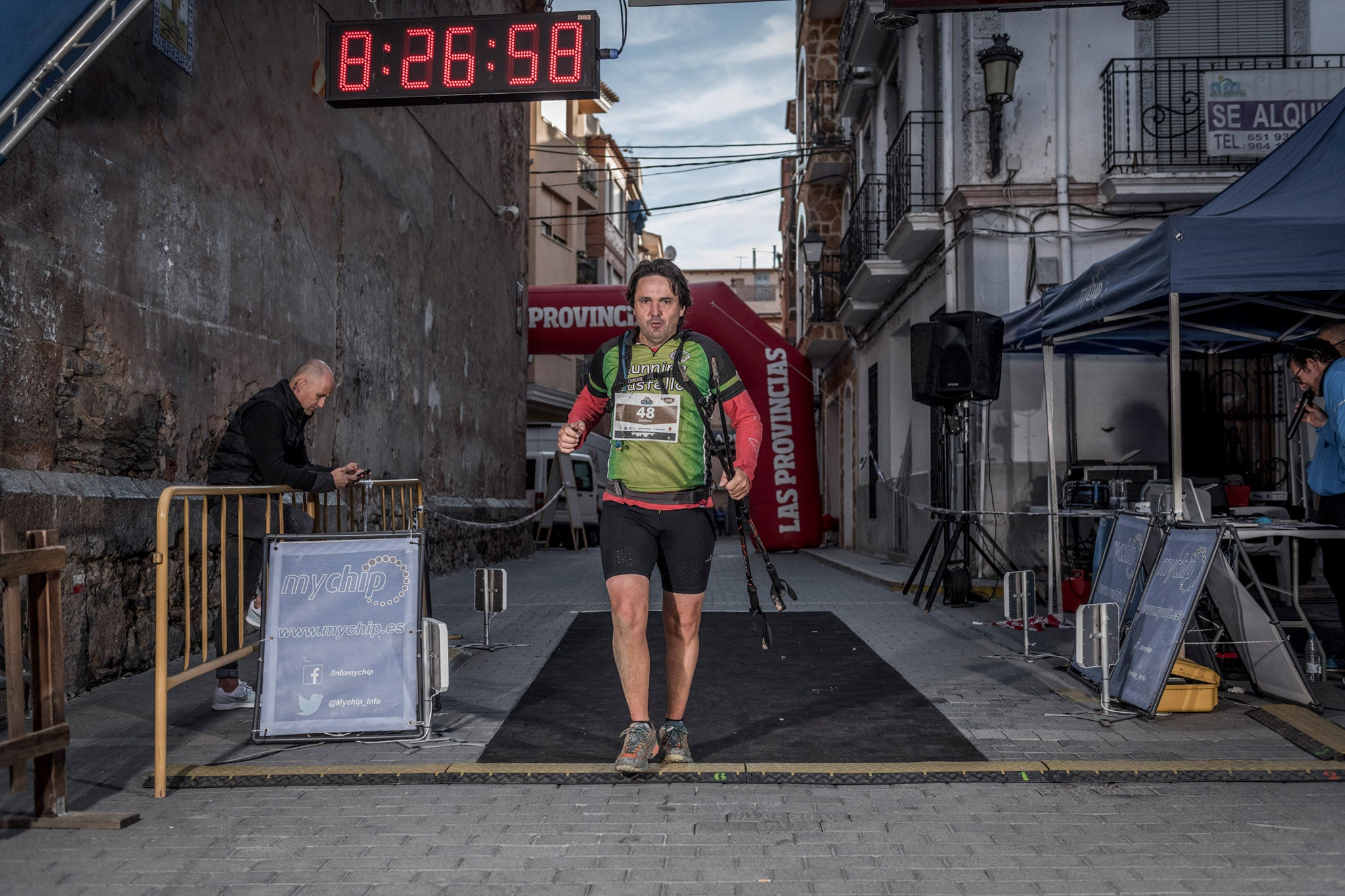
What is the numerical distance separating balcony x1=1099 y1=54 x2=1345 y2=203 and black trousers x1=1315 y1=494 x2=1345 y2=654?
7.40 m

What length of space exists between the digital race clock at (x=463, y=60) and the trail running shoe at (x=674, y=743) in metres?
4.77

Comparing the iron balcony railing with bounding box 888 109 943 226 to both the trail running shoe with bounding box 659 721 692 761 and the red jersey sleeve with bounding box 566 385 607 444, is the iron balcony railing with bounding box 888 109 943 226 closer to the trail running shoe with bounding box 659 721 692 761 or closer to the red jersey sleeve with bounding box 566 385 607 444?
the red jersey sleeve with bounding box 566 385 607 444

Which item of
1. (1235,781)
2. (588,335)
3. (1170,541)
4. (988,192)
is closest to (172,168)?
(1170,541)

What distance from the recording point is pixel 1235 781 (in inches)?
177

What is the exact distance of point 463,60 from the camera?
27.9 ft

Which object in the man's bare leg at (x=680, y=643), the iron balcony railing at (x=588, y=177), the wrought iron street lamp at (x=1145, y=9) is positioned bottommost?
the man's bare leg at (x=680, y=643)

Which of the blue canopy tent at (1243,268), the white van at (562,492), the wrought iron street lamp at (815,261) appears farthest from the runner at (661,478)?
the white van at (562,492)

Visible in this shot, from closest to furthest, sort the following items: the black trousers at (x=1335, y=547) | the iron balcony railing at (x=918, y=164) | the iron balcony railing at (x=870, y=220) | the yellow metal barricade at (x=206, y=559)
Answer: the yellow metal barricade at (x=206, y=559) < the black trousers at (x=1335, y=547) < the iron balcony railing at (x=918, y=164) < the iron balcony railing at (x=870, y=220)

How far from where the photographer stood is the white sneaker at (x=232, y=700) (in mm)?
6062

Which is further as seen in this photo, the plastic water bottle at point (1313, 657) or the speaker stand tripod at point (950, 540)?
the speaker stand tripod at point (950, 540)

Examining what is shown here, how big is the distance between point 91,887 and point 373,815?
3.11 feet

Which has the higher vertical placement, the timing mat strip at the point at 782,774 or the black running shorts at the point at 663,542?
the black running shorts at the point at 663,542

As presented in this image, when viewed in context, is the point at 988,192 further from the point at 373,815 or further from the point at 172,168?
the point at 373,815

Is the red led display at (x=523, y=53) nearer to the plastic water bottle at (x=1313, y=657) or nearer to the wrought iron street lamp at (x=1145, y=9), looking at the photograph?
the wrought iron street lamp at (x=1145, y=9)
